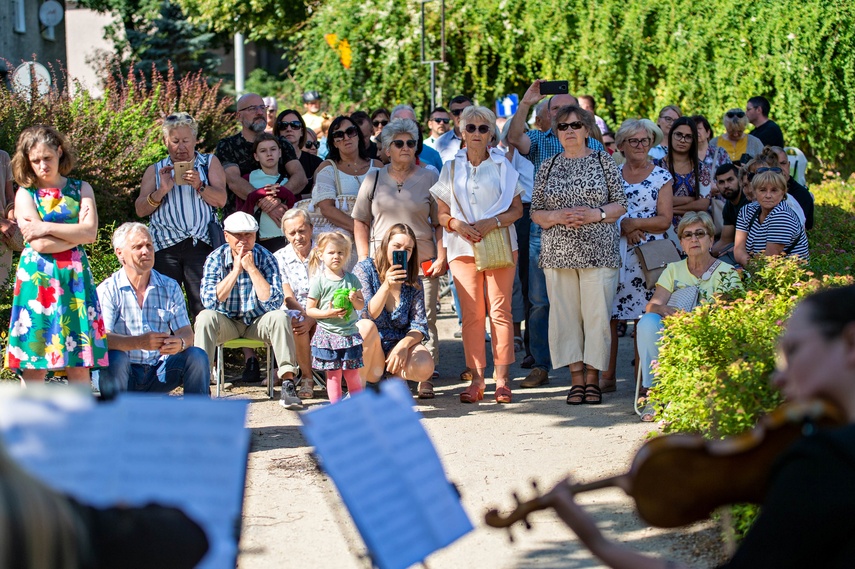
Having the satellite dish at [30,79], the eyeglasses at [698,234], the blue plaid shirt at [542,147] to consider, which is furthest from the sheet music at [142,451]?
the satellite dish at [30,79]

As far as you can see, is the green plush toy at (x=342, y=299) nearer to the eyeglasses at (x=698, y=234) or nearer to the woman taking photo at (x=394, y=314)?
the woman taking photo at (x=394, y=314)

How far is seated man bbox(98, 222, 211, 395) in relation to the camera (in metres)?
6.31

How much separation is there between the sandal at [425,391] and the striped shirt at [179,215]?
2039mm

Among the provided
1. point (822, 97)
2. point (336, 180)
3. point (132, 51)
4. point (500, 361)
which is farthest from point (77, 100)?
point (132, 51)

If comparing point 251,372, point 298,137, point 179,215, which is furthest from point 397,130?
point 251,372

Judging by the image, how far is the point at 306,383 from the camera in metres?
7.99

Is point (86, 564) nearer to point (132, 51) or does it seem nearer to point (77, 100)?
point (77, 100)

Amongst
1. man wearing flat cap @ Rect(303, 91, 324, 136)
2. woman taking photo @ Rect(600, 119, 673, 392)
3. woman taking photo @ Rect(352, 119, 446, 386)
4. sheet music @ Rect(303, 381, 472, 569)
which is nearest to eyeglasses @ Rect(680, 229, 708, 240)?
woman taking photo @ Rect(600, 119, 673, 392)

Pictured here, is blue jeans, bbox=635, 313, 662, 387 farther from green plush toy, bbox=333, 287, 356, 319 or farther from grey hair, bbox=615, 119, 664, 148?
green plush toy, bbox=333, 287, 356, 319

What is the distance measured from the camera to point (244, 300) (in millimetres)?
7738

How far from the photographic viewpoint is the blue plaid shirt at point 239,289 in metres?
7.71

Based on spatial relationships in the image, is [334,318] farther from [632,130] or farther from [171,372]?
[632,130]

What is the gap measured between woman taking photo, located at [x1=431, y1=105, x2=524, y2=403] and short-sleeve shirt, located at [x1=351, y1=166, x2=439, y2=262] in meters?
0.30

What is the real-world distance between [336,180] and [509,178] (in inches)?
60.8
